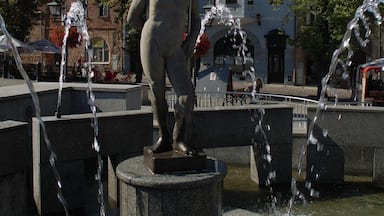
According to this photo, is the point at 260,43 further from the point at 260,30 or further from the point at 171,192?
the point at 171,192

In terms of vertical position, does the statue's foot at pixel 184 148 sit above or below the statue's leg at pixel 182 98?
below

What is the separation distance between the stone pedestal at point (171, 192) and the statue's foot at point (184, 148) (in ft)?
0.71

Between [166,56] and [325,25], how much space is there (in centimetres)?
1983

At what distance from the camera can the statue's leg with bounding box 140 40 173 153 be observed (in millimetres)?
6281

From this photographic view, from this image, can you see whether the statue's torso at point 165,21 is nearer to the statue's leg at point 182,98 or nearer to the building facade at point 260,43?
the statue's leg at point 182,98

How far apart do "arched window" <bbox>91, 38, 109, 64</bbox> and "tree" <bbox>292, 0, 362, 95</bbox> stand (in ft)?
56.2

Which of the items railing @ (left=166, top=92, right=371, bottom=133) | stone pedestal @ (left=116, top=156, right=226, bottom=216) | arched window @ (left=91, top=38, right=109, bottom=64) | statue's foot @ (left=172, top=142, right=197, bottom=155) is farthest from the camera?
arched window @ (left=91, top=38, right=109, bottom=64)

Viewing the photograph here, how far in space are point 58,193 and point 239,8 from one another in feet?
92.4

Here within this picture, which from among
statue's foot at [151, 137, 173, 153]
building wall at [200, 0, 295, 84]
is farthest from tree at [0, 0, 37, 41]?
statue's foot at [151, 137, 173, 153]

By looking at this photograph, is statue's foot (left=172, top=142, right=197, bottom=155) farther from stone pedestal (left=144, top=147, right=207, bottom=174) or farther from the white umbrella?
the white umbrella

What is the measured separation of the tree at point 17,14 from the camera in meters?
29.0

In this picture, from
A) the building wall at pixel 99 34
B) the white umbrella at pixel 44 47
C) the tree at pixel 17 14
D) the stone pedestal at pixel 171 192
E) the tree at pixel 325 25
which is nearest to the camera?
the stone pedestal at pixel 171 192

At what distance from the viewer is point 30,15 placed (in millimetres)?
Answer: 30219

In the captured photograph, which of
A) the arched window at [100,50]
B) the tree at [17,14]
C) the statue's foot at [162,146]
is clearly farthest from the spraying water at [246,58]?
the tree at [17,14]
